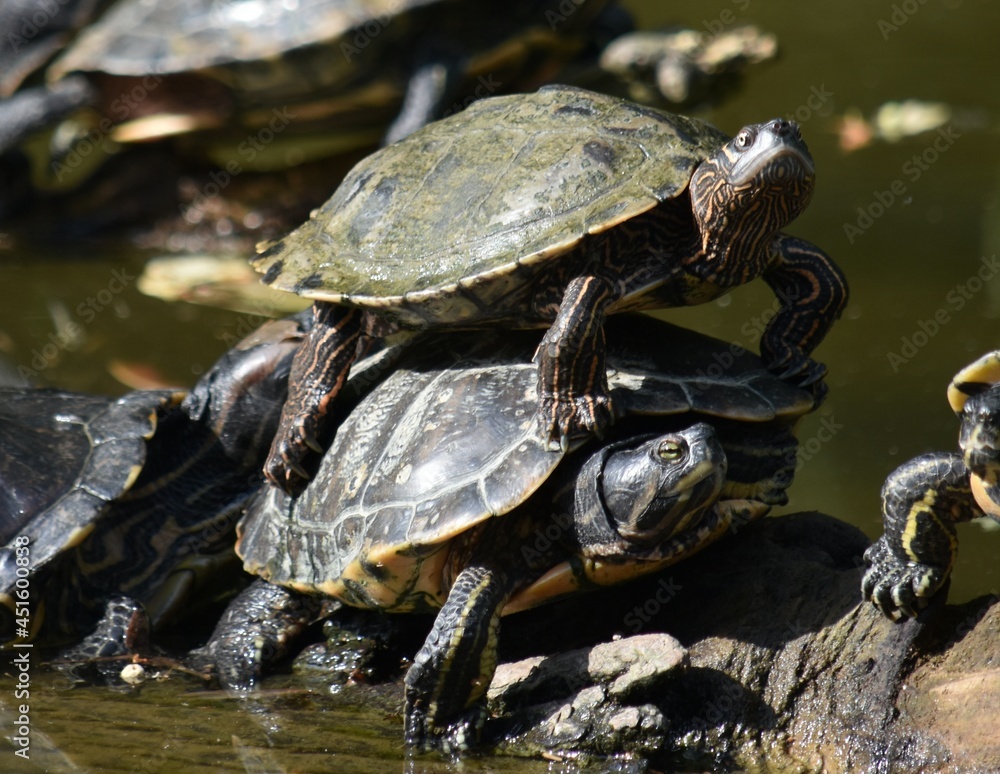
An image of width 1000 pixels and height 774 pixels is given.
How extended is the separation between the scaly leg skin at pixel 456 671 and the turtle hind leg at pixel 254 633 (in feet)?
2.81

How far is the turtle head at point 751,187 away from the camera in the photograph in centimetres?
353

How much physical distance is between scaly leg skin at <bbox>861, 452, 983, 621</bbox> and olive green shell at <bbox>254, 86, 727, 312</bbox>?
1.17 metres

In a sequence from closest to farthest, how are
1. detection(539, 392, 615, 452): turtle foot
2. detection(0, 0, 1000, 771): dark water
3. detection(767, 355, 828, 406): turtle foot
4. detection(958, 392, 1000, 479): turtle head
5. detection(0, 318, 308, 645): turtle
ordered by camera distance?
detection(958, 392, 1000, 479): turtle head → detection(539, 392, 615, 452): turtle foot → detection(0, 0, 1000, 771): dark water → detection(767, 355, 828, 406): turtle foot → detection(0, 318, 308, 645): turtle

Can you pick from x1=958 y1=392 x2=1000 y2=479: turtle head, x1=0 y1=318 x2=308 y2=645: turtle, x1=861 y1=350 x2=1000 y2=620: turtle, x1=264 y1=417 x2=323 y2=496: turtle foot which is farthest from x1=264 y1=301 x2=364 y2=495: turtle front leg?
x1=958 y1=392 x2=1000 y2=479: turtle head

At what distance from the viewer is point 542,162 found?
3.86 m

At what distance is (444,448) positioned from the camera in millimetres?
3707

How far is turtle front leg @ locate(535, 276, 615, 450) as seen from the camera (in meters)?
3.43

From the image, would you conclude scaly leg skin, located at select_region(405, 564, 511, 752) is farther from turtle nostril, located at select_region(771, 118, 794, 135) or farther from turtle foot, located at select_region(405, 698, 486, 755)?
turtle nostril, located at select_region(771, 118, 794, 135)

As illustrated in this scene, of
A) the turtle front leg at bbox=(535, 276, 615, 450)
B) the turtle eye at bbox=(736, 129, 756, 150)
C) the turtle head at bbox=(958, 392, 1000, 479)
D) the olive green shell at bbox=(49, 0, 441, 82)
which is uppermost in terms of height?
the olive green shell at bbox=(49, 0, 441, 82)

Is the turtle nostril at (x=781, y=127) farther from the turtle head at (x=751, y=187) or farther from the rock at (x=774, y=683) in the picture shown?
the rock at (x=774, y=683)

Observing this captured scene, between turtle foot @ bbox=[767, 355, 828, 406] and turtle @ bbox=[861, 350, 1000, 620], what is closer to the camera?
turtle @ bbox=[861, 350, 1000, 620]

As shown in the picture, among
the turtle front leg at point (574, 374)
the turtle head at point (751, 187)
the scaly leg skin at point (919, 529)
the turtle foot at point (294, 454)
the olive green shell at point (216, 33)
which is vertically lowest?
the scaly leg skin at point (919, 529)

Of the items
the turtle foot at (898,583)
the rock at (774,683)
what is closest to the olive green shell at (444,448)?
the rock at (774,683)

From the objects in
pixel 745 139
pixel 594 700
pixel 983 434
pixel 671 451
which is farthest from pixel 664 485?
pixel 745 139
